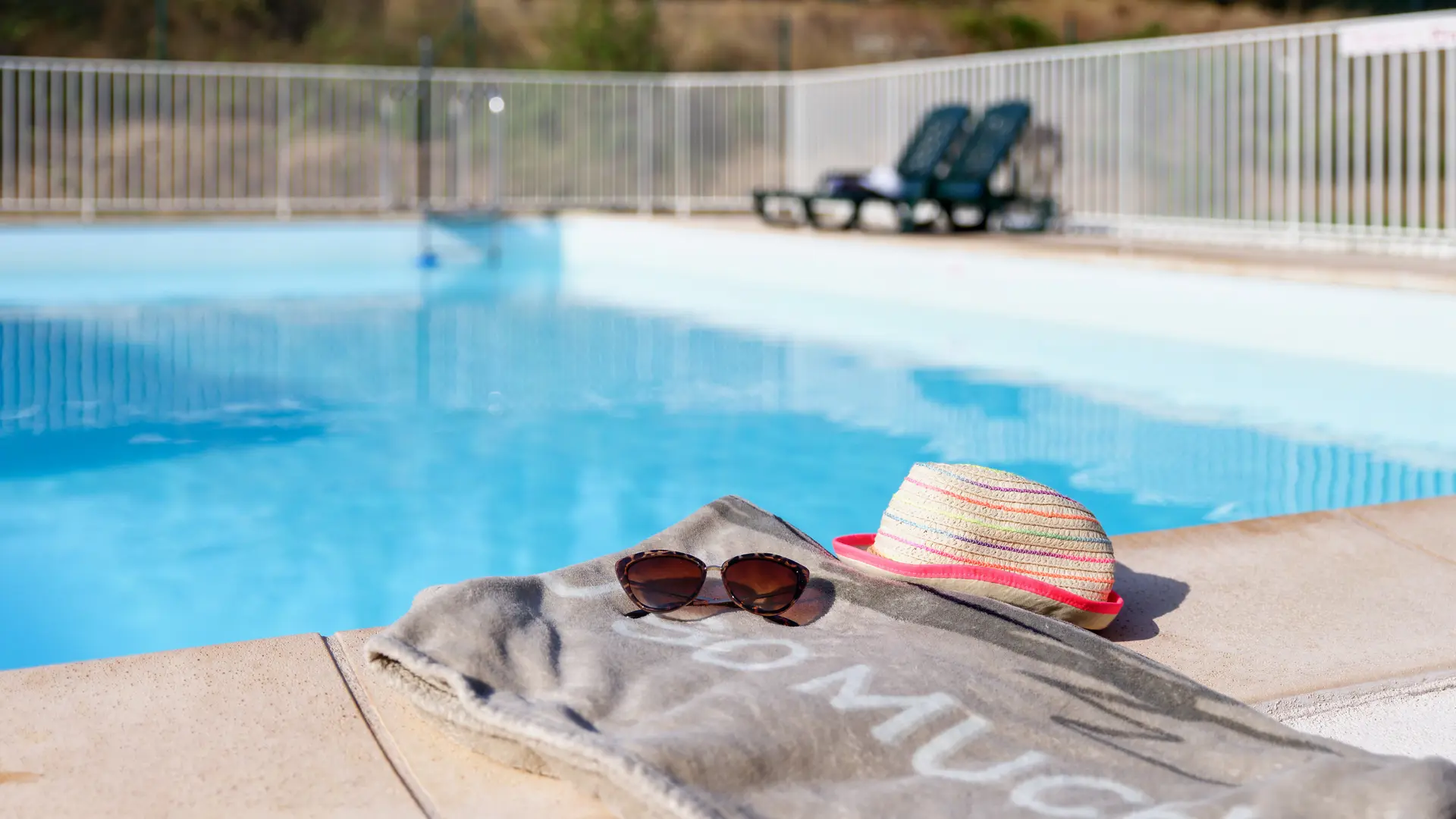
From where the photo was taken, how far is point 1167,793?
4.26 feet

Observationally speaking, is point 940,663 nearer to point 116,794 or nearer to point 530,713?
point 530,713

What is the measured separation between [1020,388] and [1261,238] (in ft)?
10.0

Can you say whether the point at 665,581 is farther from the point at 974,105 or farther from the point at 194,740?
the point at 974,105

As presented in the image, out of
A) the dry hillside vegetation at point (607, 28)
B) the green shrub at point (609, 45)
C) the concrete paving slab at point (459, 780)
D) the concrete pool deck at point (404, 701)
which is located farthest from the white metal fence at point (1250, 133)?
the green shrub at point (609, 45)

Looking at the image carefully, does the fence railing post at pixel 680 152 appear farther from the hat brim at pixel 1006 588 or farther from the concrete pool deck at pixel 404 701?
the hat brim at pixel 1006 588

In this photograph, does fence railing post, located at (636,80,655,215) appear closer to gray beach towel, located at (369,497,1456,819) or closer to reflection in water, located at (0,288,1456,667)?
reflection in water, located at (0,288,1456,667)

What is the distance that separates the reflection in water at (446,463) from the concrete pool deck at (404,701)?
48.2 inches

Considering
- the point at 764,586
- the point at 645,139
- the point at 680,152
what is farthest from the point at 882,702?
the point at 680,152

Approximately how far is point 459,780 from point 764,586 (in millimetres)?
470

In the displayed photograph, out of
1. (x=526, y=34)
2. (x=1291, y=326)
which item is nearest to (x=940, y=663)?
(x=1291, y=326)

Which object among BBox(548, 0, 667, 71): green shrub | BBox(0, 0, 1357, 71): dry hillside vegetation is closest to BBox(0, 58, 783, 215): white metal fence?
BBox(548, 0, 667, 71): green shrub

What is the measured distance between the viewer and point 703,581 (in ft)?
5.68

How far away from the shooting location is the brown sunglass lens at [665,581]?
171 centimetres

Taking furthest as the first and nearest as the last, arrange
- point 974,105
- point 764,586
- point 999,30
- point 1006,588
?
point 999,30
point 974,105
point 1006,588
point 764,586
